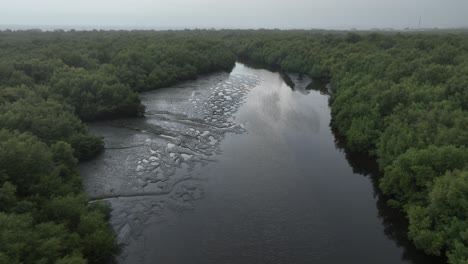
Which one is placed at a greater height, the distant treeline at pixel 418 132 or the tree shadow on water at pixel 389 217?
Result: the distant treeline at pixel 418 132

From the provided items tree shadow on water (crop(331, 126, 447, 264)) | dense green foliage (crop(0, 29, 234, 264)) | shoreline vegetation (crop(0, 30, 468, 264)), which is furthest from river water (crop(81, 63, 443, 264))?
dense green foliage (crop(0, 29, 234, 264))

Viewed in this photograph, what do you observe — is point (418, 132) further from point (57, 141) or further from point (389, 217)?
point (57, 141)

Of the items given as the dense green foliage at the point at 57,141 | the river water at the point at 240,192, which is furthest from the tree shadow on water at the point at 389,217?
the dense green foliage at the point at 57,141

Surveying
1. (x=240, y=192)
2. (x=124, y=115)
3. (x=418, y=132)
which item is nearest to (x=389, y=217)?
(x=418, y=132)

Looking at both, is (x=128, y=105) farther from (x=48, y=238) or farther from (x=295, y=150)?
(x=48, y=238)

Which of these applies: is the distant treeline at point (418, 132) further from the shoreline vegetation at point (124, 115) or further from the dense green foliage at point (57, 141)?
the dense green foliage at point (57, 141)

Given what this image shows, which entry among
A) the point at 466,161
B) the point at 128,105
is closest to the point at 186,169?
the point at 128,105

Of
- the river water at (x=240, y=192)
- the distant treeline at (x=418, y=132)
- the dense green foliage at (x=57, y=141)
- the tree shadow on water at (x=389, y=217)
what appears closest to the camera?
the dense green foliage at (x=57, y=141)
